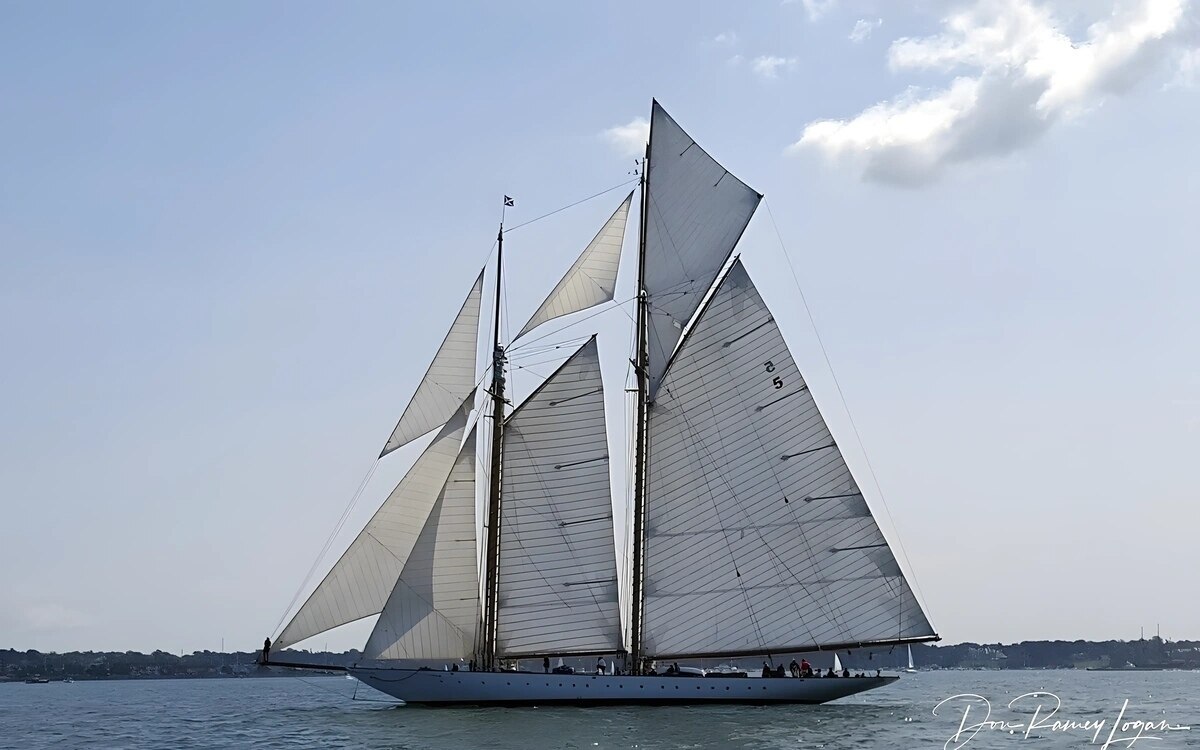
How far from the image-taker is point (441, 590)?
48.6m

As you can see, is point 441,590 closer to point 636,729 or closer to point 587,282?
point 636,729

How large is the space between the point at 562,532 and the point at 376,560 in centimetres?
729

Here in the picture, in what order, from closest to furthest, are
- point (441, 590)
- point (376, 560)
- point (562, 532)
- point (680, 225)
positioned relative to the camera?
point (376, 560)
point (441, 590)
point (562, 532)
point (680, 225)

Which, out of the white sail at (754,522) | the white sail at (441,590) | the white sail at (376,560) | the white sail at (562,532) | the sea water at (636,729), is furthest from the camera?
the white sail at (562,532)

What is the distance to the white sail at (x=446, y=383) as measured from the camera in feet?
159

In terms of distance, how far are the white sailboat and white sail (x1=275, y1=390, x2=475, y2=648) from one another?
2.9 inches

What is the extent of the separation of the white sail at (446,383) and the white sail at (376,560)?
3.29ft

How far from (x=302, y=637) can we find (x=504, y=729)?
10.2 metres

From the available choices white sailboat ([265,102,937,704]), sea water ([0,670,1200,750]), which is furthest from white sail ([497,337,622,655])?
sea water ([0,670,1200,750])

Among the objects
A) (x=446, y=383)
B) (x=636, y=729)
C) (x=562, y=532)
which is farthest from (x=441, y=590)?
(x=636, y=729)

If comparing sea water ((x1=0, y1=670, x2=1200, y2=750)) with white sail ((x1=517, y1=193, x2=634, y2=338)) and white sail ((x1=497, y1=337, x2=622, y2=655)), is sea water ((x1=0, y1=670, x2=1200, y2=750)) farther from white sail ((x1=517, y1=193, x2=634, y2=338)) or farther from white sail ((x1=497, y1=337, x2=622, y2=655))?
white sail ((x1=517, y1=193, x2=634, y2=338))

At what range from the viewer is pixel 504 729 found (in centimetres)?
4191

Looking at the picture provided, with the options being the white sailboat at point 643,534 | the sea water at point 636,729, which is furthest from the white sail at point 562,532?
the sea water at point 636,729

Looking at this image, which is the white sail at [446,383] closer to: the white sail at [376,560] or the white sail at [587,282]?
the white sail at [376,560]
